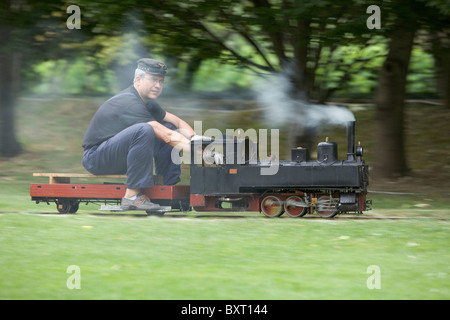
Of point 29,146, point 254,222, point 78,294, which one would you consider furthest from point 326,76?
point 78,294

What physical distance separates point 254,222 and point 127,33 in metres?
8.52

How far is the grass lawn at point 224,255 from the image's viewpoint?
6.38m

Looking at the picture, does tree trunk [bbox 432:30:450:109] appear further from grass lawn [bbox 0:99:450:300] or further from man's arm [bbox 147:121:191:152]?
man's arm [bbox 147:121:191:152]

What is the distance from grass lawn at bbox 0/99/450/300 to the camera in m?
6.38

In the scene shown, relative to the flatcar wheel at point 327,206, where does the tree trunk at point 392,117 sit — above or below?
above

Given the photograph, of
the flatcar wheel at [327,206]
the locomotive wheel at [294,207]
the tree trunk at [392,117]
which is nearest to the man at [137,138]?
the locomotive wheel at [294,207]

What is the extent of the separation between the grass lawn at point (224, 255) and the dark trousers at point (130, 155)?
2.57 feet

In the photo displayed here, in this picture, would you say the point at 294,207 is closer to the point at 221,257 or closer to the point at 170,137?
the point at 170,137

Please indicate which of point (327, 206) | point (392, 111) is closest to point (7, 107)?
point (392, 111)

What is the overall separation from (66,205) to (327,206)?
508 cm

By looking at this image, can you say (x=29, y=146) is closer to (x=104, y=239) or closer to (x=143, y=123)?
(x=143, y=123)

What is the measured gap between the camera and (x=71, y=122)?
83.1 feet

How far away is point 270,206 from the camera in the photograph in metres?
12.2

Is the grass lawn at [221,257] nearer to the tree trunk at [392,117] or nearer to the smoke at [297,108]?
the smoke at [297,108]
